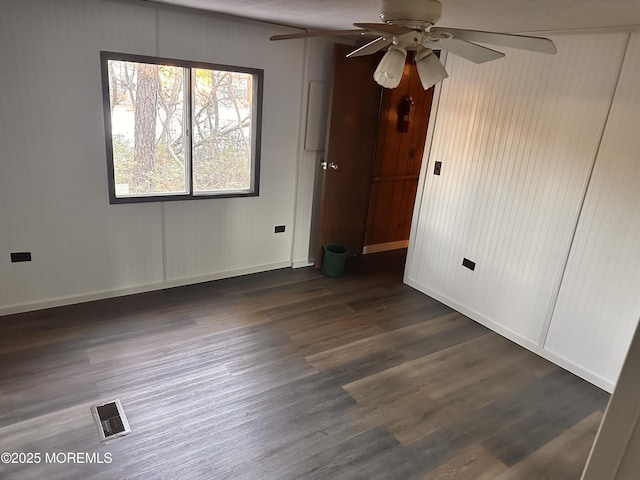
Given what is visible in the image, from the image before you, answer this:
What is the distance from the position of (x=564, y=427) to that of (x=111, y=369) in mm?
2854

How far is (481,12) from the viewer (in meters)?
2.37

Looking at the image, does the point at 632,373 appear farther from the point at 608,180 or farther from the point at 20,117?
the point at 20,117

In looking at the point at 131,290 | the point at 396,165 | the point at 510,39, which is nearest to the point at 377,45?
the point at 510,39

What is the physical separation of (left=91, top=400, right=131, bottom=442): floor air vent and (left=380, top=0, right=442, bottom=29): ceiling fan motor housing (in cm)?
238

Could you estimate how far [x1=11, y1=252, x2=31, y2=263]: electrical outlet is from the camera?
10.6 ft

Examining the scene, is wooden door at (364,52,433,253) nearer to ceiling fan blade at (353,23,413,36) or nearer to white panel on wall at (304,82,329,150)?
white panel on wall at (304,82,329,150)

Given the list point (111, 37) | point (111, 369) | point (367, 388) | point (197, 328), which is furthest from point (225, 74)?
point (367, 388)

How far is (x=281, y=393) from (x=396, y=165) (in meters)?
3.24

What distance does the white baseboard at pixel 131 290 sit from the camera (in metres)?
3.37

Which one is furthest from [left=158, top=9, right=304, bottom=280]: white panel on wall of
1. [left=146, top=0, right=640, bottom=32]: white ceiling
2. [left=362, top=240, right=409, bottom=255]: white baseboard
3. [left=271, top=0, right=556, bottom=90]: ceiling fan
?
[left=271, top=0, right=556, bottom=90]: ceiling fan

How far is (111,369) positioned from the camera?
281cm

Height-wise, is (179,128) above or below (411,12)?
below

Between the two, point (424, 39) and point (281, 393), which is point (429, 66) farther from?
point (281, 393)

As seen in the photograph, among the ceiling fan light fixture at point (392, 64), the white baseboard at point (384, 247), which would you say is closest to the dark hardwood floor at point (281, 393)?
the white baseboard at point (384, 247)
